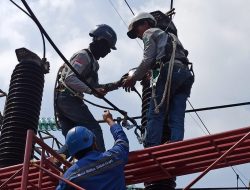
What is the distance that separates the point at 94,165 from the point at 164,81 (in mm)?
2455

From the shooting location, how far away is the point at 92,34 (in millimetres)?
8469

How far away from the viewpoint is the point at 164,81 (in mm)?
7422

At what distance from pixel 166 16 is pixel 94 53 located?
1295mm

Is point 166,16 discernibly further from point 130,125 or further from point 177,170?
point 177,170

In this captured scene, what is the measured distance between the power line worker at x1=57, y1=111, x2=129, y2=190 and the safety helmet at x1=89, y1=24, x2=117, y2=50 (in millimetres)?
2991

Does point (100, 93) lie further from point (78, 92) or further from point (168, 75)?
point (168, 75)

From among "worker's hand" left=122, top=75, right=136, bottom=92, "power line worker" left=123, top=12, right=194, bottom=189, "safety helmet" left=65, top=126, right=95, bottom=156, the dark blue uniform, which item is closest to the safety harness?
"power line worker" left=123, top=12, right=194, bottom=189

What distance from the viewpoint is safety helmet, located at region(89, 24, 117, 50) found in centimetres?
846

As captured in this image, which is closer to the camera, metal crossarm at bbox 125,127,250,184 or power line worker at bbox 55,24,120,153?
metal crossarm at bbox 125,127,250,184

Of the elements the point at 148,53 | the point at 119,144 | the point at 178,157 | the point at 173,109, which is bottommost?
the point at 119,144

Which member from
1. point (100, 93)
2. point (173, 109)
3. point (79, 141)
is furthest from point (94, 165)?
point (100, 93)

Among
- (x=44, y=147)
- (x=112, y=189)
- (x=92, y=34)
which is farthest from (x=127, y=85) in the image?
(x=112, y=189)

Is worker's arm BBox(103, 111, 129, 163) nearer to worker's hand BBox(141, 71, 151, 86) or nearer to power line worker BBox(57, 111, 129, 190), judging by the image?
power line worker BBox(57, 111, 129, 190)

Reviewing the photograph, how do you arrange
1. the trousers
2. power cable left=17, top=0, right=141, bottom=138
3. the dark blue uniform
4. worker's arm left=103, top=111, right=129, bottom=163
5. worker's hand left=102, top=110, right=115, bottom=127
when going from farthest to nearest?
the trousers < worker's hand left=102, top=110, right=115, bottom=127 < power cable left=17, top=0, right=141, bottom=138 < worker's arm left=103, top=111, right=129, bottom=163 < the dark blue uniform
